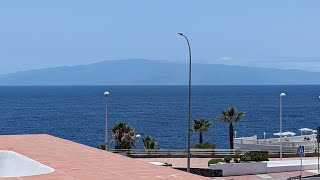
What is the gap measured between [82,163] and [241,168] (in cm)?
2013

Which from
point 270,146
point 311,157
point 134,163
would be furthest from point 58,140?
point 270,146

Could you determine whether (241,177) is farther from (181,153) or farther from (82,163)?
(82,163)

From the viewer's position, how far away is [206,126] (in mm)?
70875

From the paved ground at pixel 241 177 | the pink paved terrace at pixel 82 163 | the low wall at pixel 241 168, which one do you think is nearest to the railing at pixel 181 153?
the paved ground at pixel 241 177

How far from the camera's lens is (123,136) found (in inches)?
2199

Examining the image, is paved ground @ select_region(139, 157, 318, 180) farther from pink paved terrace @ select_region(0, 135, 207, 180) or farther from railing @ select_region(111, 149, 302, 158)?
pink paved terrace @ select_region(0, 135, 207, 180)

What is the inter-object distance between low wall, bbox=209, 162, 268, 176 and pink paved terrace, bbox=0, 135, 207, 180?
13.4m

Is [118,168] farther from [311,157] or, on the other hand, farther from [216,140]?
[216,140]

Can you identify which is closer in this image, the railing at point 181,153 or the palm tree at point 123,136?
the railing at point 181,153

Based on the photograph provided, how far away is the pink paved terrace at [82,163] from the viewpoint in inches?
661

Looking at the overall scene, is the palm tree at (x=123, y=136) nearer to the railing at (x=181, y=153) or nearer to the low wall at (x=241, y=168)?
the railing at (x=181, y=153)

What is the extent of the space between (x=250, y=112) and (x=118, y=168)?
16075cm

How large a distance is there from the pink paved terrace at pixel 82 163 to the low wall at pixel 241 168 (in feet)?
44.1

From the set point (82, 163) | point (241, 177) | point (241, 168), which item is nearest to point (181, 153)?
point (241, 168)
